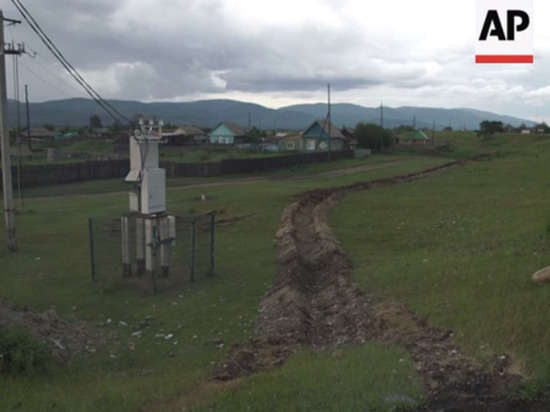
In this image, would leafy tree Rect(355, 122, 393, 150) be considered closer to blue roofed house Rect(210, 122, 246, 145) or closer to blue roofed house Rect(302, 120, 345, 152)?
blue roofed house Rect(302, 120, 345, 152)

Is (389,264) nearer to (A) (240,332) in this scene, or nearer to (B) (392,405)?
(A) (240,332)

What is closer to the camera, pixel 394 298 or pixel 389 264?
pixel 394 298

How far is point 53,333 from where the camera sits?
1075cm

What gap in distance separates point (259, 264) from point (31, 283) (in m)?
6.10

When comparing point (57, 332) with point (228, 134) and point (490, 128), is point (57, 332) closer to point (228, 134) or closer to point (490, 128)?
point (228, 134)

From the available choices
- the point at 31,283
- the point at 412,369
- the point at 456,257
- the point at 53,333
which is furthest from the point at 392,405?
the point at 31,283

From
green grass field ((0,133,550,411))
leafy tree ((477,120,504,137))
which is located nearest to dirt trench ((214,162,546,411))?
green grass field ((0,133,550,411))

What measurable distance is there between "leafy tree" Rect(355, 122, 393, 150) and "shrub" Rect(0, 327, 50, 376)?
85.0 m

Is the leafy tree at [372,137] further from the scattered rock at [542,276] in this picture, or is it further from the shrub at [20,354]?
the shrub at [20,354]

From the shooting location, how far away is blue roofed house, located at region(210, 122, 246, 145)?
11300cm

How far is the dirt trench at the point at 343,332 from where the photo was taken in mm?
6648

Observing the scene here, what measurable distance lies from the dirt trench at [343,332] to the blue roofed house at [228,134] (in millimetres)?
95404

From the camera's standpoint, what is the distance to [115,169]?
56.5 meters

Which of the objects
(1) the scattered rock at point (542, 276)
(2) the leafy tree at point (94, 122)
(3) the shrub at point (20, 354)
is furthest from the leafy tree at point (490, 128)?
(3) the shrub at point (20, 354)
